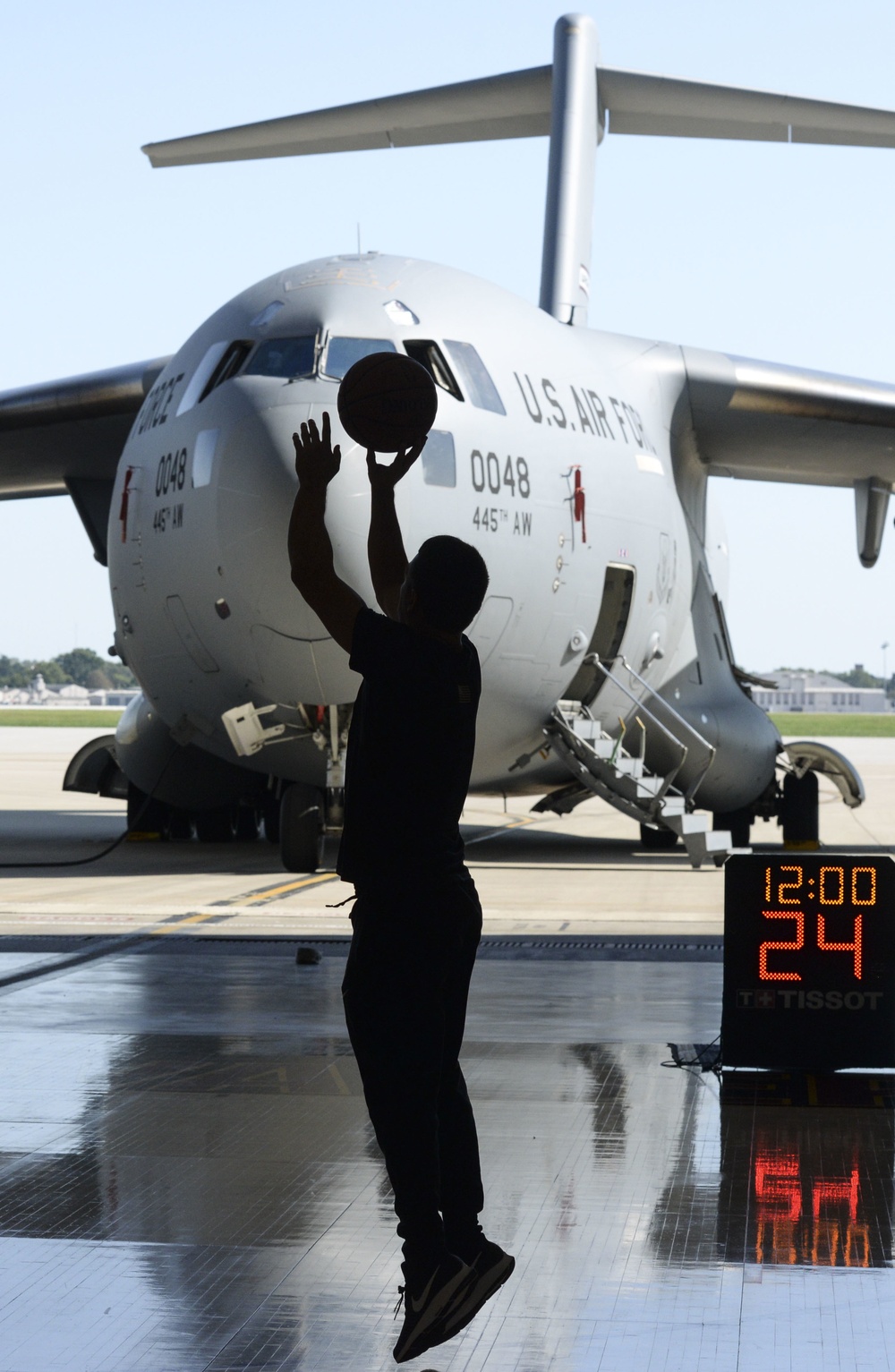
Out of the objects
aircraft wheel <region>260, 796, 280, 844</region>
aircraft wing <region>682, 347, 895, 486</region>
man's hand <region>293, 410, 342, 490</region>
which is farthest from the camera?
aircraft wheel <region>260, 796, 280, 844</region>

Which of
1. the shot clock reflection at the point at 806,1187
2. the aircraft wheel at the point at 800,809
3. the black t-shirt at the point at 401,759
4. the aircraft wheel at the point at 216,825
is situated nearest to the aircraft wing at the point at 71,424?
the aircraft wheel at the point at 216,825

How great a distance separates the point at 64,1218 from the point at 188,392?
978 centimetres

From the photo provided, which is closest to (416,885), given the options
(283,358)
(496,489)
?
(496,489)

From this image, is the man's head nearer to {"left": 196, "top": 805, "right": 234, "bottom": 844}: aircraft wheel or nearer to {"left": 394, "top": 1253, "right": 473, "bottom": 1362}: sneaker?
{"left": 394, "top": 1253, "right": 473, "bottom": 1362}: sneaker

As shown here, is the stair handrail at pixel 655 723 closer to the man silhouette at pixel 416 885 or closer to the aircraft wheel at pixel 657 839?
the aircraft wheel at pixel 657 839

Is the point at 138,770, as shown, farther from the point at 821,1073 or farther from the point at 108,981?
the point at 821,1073

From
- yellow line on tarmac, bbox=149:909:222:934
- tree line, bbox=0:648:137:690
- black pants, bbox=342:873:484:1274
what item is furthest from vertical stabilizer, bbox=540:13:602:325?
tree line, bbox=0:648:137:690

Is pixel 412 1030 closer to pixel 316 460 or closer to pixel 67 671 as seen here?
pixel 316 460

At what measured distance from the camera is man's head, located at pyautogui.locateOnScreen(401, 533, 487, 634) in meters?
4.00

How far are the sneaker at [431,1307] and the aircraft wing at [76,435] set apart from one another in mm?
14493

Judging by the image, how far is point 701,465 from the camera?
18.9 meters

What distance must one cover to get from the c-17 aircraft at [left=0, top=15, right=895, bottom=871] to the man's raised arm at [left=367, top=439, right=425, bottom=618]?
7887 millimetres

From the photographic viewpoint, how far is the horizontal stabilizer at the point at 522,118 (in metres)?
19.7

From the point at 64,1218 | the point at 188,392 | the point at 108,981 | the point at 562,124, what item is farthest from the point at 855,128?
the point at 64,1218
